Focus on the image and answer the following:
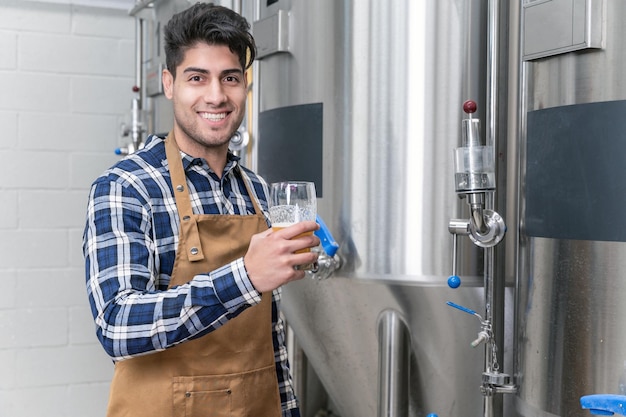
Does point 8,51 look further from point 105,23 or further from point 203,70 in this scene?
point 203,70

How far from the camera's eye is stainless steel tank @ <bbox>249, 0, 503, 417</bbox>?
5.39 ft

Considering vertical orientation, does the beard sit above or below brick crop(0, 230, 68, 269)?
above

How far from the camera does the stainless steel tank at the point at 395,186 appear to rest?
1.64 meters

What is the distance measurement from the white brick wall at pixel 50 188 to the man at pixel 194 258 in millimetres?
1686

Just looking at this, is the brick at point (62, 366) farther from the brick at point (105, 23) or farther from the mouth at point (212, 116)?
the mouth at point (212, 116)

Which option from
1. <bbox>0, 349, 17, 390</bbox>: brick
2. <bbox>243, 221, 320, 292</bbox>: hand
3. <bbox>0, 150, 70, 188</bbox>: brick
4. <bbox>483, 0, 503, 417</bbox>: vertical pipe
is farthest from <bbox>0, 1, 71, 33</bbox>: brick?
<bbox>243, 221, 320, 292</bbox>: hand

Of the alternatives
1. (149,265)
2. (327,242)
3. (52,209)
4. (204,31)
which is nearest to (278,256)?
(327,242)

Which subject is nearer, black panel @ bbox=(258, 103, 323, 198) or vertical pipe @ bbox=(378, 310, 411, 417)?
vertical pipe @ bbox=(378, 310, 411, 417)

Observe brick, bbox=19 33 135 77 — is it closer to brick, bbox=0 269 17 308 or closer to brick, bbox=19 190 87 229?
brick, bbox=19 190 87 229

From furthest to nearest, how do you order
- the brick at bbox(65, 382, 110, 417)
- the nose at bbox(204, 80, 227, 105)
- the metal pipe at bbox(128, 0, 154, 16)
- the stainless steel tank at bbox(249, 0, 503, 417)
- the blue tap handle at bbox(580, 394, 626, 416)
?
the brick at bbox(65, 382, 110, 417), the metal pipe at bbox(128, 0, 154, 16), the stainless steel tank at bbox(249, 0, 503, 417), the nose at bbox(204, 80, 227, 105), the blue tap handle at bbox(580, 394, 626, 416)

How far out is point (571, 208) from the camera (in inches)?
53.8

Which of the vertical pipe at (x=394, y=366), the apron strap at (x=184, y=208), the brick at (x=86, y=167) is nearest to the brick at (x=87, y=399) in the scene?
the brick at (x=86, y=167)

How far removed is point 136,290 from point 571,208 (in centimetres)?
71

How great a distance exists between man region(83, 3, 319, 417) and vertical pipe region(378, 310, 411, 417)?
256mm
